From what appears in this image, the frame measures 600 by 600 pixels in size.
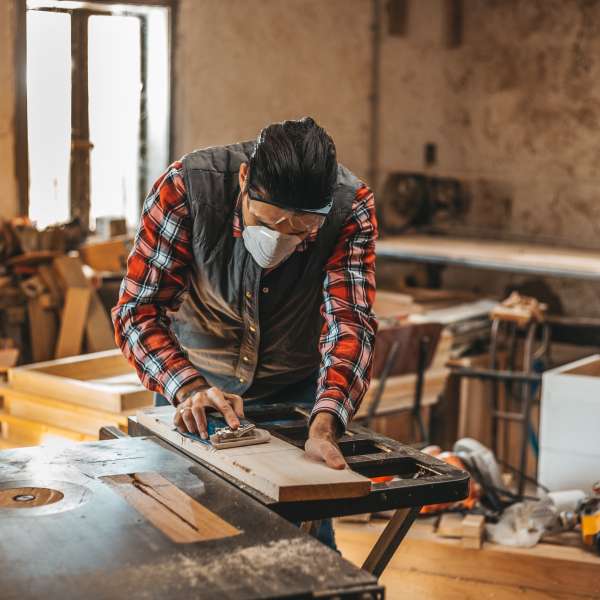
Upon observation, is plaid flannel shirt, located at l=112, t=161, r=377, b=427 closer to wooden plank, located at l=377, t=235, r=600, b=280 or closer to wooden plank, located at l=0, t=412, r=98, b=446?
wooden plank, located at l=0, t=412, r=98, b=446

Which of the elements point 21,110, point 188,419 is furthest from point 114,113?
point 188,419

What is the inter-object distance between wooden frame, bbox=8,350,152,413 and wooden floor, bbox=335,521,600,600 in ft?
2.97

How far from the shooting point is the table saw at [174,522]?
149 cm

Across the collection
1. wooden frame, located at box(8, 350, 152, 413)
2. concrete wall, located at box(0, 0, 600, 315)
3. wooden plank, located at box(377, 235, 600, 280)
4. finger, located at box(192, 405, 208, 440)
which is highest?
concrete wall, located at box(0, 0, 600, 315)

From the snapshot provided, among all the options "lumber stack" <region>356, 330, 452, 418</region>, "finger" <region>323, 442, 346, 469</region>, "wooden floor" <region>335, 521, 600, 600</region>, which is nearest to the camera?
"finger" <region>323, 442, 346, 469</region>

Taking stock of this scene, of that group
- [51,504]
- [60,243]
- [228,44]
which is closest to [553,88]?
[228,44]

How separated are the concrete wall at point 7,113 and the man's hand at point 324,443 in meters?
3.20

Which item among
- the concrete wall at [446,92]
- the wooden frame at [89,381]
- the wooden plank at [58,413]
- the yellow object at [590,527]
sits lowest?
the yellow object at [590,527]

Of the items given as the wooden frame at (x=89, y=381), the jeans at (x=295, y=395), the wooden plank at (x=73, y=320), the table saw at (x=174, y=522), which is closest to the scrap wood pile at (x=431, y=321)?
the wooden frame at (x=89, y=381)

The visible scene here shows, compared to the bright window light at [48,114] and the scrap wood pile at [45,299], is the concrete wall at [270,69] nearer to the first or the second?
the bright window light at [48,114]

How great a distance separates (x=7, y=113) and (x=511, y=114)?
3230 millimetres

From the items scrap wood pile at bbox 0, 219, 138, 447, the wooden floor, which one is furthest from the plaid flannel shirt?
scrap wood pile at bbox 0, 219, 138, 447

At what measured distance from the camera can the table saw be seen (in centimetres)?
149

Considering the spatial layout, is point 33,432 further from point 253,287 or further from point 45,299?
point 253,287
